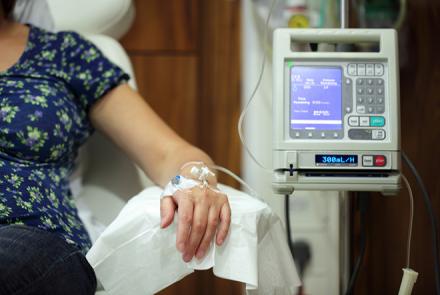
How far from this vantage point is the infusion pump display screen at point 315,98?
0.97 metres

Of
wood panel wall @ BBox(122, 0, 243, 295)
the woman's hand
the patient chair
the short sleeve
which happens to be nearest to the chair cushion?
the patient chair

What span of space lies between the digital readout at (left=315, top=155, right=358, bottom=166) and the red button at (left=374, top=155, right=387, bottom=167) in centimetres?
3

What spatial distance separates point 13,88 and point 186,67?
82 cm

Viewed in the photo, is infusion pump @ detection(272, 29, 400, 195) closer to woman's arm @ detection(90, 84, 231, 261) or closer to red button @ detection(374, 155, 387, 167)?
red button @ detection(374, 155, 387, 167)

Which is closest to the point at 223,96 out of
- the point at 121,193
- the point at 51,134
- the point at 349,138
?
the point at 121,193

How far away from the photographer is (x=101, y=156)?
1355 millimetres

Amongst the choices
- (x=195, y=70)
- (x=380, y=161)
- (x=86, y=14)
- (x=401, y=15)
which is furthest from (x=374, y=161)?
(x=195, y=70)

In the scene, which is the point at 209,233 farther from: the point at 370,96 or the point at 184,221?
the point at 370,96

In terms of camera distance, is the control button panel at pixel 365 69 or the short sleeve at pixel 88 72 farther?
the short sleeve at pixel 88 72

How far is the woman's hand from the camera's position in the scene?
0.88m

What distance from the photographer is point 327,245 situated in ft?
6.07

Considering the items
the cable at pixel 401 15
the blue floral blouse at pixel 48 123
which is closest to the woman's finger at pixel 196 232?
the blue floral blouse at pixel 48 123

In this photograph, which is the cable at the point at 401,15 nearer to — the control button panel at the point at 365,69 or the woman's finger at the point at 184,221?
the control button panel at the point at 365,69

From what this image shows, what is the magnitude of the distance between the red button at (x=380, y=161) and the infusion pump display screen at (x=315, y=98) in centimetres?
7
